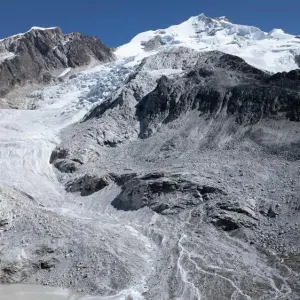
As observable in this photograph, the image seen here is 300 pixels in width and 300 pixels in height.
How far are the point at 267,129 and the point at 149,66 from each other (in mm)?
19632

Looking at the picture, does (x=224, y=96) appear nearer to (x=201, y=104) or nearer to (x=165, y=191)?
(x=201, y=104)

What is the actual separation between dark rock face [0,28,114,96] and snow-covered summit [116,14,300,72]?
7.37 meters

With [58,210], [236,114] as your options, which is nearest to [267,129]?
[236,114]

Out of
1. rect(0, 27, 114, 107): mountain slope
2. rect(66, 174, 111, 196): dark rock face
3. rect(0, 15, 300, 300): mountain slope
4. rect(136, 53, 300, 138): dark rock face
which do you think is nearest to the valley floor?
rect(0, 15, 300, 300): mountain slope

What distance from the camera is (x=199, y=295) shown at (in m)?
16.0

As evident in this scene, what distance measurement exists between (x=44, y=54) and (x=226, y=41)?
34625mm

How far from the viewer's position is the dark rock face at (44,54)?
71.2 meters

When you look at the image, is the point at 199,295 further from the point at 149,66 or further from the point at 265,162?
the point at 149,66

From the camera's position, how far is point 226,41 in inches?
3526

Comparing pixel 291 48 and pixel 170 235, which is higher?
pixel 291 48

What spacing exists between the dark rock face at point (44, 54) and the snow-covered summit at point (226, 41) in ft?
24.2

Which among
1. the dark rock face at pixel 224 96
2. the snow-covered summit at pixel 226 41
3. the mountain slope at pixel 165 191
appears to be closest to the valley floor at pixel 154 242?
the mountain slope at pixel 165 191

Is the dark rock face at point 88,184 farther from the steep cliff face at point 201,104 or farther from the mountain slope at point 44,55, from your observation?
the mountain slope at point 44,55

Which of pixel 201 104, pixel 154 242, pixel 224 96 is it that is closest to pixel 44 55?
pixel 201 104
